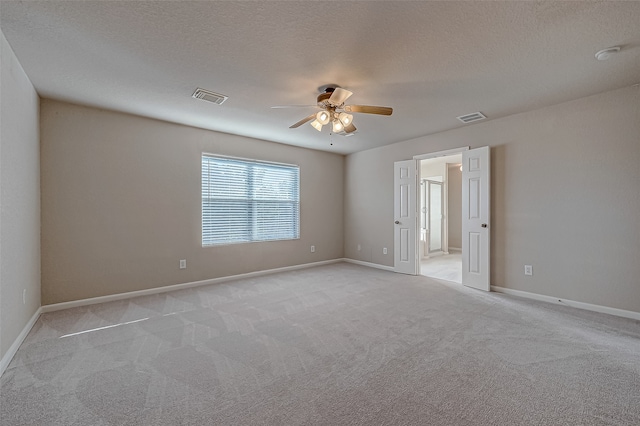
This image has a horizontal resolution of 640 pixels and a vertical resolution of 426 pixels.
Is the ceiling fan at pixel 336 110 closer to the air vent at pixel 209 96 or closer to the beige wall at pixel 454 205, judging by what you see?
the air vent at pixel 209 96

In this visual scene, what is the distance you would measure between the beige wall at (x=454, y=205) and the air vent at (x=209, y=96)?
7035mm

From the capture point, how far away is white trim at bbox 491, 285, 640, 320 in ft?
10.1

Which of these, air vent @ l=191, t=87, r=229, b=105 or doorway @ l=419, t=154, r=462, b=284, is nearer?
air vent @ l=191, t=87, r=229, b=105

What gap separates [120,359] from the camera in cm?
226

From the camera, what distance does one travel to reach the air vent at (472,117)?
153 inches

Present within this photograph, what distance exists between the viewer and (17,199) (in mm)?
2500

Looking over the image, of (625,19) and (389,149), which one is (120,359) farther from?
(389,149)

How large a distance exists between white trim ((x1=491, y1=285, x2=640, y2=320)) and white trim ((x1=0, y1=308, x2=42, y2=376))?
5.37 metres

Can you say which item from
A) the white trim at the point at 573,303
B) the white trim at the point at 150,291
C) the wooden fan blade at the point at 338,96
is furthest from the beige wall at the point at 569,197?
the white trim at the point at 150,291

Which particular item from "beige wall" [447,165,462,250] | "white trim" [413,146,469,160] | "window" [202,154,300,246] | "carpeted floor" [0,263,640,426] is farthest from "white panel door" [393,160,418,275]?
"beige wall" [447,165,462,250]

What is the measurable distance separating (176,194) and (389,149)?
13.1 ft

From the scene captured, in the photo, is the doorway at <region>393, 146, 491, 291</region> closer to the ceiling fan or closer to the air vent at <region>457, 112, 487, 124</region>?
the air vent at <region>457, 112, 487, 124</region>

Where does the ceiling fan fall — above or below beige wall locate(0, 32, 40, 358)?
above

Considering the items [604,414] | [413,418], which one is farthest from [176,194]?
[604,414]
